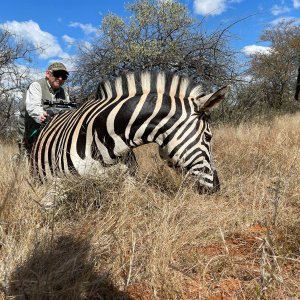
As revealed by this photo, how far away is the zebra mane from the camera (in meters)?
3.65

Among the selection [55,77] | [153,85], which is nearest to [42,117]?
[55,77]

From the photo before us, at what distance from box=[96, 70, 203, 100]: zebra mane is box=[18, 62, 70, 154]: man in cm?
109

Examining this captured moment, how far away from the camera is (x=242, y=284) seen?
2.12 meters

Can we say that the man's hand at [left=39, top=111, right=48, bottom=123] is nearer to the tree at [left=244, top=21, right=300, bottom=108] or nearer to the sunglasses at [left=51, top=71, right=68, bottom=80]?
the sunglasses at [left=51, top=71, right=68, bottom=80]

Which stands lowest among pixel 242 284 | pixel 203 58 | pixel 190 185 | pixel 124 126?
pixel 242 284

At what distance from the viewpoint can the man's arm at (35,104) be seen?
435 cm

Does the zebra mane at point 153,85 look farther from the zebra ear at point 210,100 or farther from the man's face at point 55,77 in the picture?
the man's face at point 55,77

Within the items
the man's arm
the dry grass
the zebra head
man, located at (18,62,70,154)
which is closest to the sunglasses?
man, located at (18,62,70,154)

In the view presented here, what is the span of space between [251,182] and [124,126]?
1.56 meters

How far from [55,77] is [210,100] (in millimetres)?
2244

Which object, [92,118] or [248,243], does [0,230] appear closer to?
[92,118]

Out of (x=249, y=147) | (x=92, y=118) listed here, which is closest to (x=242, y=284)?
(x=92, y=118)

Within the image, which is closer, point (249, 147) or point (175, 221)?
point (175, 221)

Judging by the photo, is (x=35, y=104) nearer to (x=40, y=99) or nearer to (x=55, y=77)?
(x=40, y=99)
